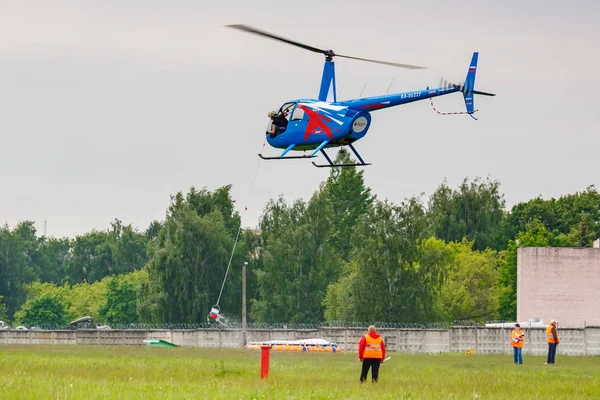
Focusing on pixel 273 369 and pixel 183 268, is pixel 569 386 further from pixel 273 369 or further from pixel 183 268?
pixel 183 268

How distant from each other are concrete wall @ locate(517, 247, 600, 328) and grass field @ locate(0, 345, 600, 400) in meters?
35.2

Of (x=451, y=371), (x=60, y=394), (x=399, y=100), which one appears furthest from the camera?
(x=399, y=100)

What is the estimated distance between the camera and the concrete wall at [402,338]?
178 feet

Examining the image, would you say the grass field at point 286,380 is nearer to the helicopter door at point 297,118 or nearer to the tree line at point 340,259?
the helicopter door at point 297,118

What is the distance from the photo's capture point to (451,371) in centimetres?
3497

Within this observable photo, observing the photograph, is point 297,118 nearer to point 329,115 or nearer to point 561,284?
→ point 329,115

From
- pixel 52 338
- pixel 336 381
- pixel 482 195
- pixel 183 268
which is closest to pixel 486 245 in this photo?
pixel 482 195

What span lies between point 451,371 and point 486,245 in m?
87.4

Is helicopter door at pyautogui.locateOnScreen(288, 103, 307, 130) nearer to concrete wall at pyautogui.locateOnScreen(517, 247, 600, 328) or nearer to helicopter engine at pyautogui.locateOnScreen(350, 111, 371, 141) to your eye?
helicopter engine at pyautogui.locateOnScreen(350, 111, 371, 141)

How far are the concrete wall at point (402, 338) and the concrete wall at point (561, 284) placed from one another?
18028 mm

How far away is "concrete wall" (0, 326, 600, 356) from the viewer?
5441 cm

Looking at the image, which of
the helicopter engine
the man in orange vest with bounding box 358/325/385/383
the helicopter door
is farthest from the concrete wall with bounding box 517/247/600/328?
the man in orange vest with bounding box 358/325/385/383

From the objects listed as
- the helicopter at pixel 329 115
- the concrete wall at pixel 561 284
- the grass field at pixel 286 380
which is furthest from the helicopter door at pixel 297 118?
the concrete wall at pixel 561 284

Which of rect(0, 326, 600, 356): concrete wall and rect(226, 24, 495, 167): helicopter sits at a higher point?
rect(226, 24, 495, 167): helicopter
